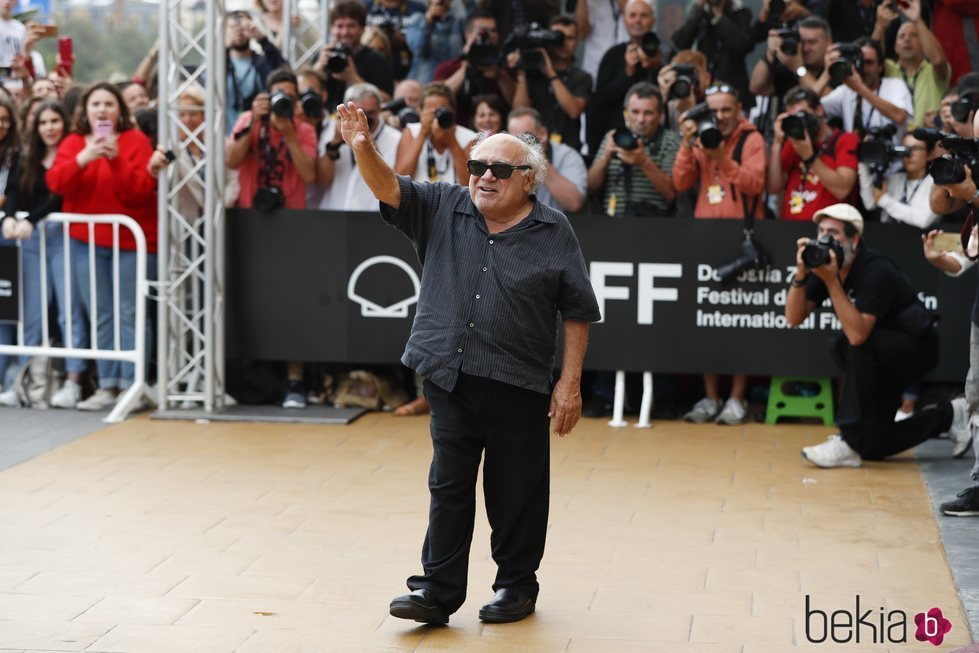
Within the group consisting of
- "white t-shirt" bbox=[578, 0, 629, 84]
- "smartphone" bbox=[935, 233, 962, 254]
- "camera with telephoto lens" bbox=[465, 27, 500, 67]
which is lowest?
"smartphone" bbox=[935, 233, 962, 254]

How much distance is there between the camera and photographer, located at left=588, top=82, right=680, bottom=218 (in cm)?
927

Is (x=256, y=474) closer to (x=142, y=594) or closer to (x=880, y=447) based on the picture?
(x=142, y=594)

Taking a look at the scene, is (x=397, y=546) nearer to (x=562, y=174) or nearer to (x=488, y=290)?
(x=488, y=290)

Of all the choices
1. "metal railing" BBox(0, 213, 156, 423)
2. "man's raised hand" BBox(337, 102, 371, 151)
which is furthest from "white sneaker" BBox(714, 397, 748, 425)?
"man's raised hand" BBox(337, 102, 371, 151)

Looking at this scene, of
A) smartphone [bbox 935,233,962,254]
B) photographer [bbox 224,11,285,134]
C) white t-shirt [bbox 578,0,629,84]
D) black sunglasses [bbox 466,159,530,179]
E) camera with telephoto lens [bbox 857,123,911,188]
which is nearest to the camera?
black sunglasses [bbox 466,159,530,179]

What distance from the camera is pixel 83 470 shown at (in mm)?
7695

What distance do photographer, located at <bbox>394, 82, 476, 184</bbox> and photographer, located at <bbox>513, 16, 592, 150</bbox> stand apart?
0.67 metres

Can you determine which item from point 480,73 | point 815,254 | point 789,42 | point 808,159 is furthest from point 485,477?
point 480,73

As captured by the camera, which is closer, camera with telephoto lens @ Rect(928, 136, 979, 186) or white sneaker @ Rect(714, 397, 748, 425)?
camera with telephoto lens @ Rect(928, 136, 979, 186)

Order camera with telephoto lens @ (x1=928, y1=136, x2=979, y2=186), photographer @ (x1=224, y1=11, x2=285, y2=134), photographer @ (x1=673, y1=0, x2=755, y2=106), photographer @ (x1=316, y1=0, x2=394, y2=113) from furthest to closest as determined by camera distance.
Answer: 1. photographer @ (x1=224, y1=11, x2=285, y2=134)
2. photographer @ (x1=316, y1=0, x2=394, y2=113)
3. photographer @ (x1=673, y1=0, x2=755, y2=106)
4. camera with telephoto lens @ (x1=928, y1=136, x2=979, y2=186)

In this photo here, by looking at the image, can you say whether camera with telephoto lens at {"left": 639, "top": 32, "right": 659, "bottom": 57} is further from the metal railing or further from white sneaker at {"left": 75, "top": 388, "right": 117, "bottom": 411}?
white sneaker at {"left": 75, "top": 388, "right": 117, "bottom": 411}

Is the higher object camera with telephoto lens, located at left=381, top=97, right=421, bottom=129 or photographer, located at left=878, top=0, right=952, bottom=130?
photographer, located at left=878, top=0, right=952, bottom=130

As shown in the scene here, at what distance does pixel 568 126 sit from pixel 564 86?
11.5 inches

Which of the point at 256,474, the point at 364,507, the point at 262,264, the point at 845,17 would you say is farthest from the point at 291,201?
the point at 845,17
